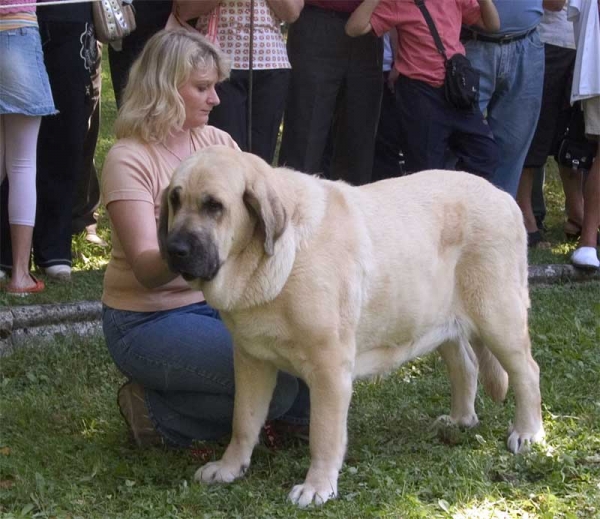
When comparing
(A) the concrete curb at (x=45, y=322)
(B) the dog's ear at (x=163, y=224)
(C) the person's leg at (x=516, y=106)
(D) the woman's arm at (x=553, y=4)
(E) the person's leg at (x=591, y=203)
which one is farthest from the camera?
(D) the woman's arm at (x=553, y=4)

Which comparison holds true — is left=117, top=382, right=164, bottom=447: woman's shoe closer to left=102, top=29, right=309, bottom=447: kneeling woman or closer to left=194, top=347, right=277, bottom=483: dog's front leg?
left=102, top=29, right=309, bottom=447: kneeling woman

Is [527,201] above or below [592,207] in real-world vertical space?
below

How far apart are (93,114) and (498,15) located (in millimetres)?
2696

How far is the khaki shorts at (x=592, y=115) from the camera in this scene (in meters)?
7.25

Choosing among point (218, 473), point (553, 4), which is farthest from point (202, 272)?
point (553, 4)

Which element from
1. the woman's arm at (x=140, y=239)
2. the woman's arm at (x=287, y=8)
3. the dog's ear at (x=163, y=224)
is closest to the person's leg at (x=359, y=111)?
the woman's arm at (x=287, y=8)

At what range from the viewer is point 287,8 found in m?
5.86

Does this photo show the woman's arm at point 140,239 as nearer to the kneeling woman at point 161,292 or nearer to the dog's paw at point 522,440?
the kneeling woman at point 161,292

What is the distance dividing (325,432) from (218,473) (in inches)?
19.6

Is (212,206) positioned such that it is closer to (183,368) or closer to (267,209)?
(267,209)

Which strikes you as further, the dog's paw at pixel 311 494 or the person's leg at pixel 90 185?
the person's leg at pixel 90 185

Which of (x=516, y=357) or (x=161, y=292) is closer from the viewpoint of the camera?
(x=161, y=292)

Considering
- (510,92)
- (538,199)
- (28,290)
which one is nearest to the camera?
(28,290)

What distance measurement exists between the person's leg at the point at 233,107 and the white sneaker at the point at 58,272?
1.38 m
